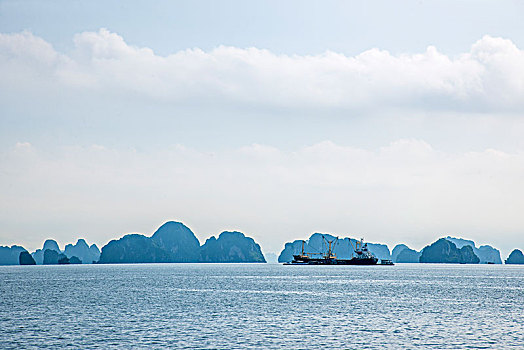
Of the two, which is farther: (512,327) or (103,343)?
(512,327)

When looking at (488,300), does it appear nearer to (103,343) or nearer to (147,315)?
(147,315)

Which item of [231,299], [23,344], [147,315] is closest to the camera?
[23,344]

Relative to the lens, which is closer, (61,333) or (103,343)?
(103,343)

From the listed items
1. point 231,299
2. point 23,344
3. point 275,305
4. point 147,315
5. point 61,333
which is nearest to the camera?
point 23,344

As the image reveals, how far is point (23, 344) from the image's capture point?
6512 cm

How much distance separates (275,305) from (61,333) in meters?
44.7

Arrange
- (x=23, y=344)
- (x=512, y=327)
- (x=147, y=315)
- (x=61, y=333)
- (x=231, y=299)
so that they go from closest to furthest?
(x=23, y=344)
(x=61, y=333)
(x=512, y=327)
(x=147, y=315)
(x=231, y=299)

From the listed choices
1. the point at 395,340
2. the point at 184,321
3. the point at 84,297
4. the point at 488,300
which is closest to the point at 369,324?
the point at 395,340

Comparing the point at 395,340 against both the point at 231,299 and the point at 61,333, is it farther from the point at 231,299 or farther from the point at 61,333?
the point at 231,299

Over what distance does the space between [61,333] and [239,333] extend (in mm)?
21368

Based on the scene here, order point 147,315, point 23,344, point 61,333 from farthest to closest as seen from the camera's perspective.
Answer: point 147,315 < point 61,333 < point 23,344

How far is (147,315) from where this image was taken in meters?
92.2

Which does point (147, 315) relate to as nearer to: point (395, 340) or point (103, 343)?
point (103, 343)

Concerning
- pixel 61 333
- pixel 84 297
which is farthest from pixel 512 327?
pixel 84 297
